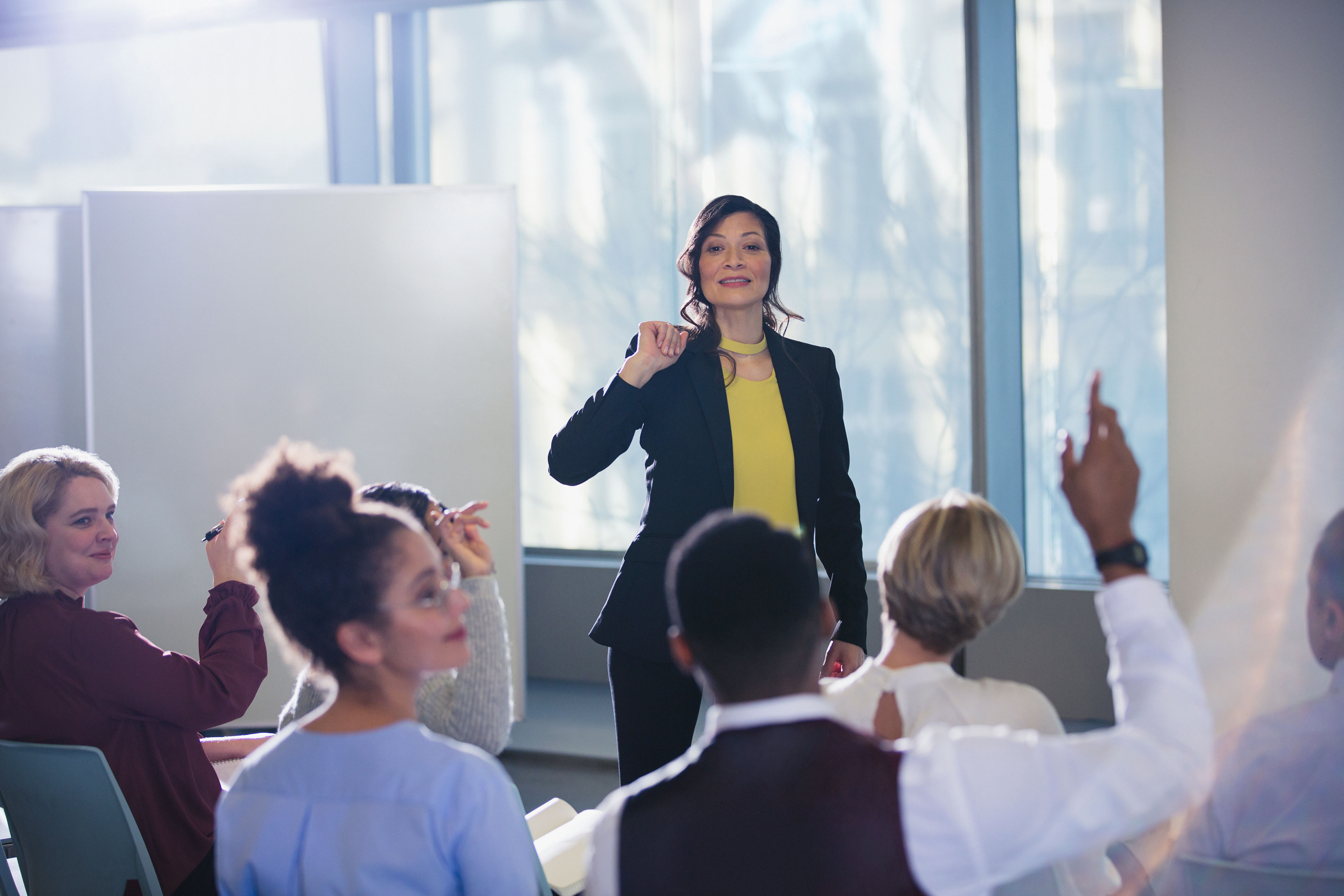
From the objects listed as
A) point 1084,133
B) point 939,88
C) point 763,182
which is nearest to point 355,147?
point 763,182

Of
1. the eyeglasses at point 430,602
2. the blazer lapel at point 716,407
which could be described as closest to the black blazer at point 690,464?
the blazer lapel at point 716,407

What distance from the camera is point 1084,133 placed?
3.62 metres

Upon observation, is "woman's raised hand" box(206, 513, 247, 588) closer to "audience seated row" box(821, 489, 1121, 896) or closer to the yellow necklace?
the yellow necklace

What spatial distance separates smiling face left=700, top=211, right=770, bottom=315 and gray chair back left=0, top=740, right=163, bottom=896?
1.27 metres

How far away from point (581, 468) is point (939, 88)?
101 inches

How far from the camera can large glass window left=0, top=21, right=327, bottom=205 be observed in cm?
447

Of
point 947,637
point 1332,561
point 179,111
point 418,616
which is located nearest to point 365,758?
point 418,616

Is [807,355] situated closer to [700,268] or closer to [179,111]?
[700,268]

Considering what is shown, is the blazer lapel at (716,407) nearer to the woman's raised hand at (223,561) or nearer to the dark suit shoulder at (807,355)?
the dark suit shoulder at (807,355)

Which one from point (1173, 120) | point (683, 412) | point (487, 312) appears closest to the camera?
point (683, 412)

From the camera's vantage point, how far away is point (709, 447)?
75.2 inches

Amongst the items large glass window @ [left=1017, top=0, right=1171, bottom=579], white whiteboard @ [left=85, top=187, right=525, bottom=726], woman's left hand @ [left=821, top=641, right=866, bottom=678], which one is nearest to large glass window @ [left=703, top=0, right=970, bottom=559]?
large glass window @ [left=1017, top=0, right=1171, bottom=579]

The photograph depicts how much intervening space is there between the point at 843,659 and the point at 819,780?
1066mm

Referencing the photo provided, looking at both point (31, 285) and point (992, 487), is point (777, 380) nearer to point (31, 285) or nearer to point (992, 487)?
point (992, 487)
